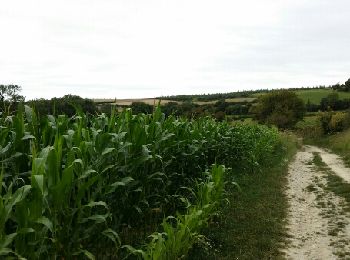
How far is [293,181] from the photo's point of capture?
15.5 metres

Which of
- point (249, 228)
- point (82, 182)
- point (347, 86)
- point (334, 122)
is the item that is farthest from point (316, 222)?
point (347, 86)

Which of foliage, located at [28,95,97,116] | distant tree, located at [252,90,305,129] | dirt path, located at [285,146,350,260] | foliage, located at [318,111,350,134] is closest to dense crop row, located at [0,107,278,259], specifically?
foliage, located at [28,95,97,116]

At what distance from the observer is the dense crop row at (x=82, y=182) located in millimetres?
3723

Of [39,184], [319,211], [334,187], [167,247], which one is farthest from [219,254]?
[334,187]

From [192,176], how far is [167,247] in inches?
205

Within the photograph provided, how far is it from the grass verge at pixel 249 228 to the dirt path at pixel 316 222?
0.26 meters

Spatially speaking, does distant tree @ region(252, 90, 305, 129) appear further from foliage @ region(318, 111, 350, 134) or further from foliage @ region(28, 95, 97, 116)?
foliage @ region(28, 95, 97, 116)

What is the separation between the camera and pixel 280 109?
69500 millimetres

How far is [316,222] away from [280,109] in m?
62.2

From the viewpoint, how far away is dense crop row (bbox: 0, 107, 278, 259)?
372cm

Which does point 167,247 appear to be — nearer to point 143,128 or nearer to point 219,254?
point 219,254

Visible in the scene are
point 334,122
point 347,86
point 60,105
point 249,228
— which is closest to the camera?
point 60,105

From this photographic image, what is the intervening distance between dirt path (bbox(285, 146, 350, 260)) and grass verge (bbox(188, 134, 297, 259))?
10.4 inches

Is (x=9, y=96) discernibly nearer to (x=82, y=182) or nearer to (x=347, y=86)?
(x=82, y=182)
